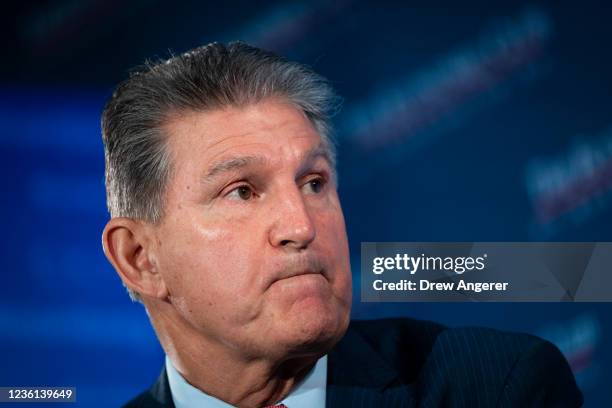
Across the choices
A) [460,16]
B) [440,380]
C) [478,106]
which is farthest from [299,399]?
[460,16]

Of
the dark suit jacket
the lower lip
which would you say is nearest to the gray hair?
the lower lip

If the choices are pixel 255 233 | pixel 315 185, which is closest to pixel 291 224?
pixel 255 233

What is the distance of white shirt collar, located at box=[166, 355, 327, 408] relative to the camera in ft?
5.38

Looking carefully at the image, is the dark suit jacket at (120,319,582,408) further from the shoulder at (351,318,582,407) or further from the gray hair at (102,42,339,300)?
the gray hair at (102,42,339,300)

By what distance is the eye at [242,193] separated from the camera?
1487 mm

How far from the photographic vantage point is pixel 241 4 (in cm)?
252

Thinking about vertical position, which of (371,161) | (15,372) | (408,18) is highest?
(408,18)

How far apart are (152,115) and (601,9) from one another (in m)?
1.51

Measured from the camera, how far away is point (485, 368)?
168 centimetres

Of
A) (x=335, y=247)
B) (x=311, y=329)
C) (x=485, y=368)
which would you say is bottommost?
(x=485, y=368)

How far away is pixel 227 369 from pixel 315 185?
0.41 m

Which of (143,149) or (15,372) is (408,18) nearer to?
(143,149)

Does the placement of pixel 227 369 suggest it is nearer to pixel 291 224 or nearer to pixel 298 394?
pixel 298 394

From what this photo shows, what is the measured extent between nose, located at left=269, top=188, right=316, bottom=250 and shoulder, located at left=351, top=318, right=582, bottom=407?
465 millimetres
